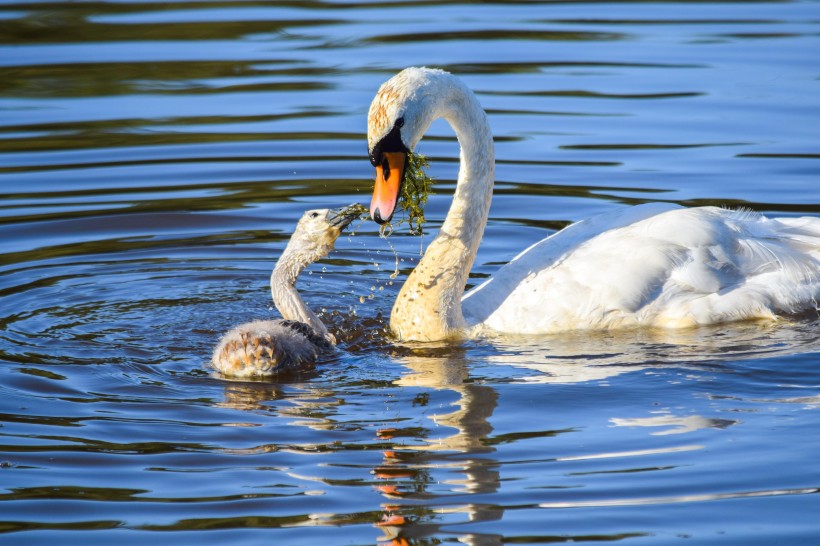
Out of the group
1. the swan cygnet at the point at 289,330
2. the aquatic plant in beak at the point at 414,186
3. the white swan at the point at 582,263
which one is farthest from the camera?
the aquatic plant in beak at the point at 414,186

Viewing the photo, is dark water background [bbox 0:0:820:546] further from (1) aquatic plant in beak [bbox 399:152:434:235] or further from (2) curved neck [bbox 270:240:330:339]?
(1) aquatic plant in beak [bbox 399:152:434:235]

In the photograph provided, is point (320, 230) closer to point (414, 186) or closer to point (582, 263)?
point (414, 186)

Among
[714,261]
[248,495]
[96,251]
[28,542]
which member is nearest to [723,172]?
[714,261]

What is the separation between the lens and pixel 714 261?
898 cm

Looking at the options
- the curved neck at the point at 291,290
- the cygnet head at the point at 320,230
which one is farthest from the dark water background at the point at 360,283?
the cygnet head at the point at 320,230

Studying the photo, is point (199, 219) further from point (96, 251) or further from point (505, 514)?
point (505, 514)

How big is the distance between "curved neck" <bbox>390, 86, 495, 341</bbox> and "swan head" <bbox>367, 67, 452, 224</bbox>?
1.14 ft

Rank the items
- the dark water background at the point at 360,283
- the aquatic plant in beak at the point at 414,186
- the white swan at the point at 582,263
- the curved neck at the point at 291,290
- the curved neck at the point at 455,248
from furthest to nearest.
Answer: the curved neck at the point at 291,290, the curved neck at the point at 455,248, the aquatic plant in beak at the point at 414,186, the white swan at the point at 582,263, the dark water background at the point at 360,283

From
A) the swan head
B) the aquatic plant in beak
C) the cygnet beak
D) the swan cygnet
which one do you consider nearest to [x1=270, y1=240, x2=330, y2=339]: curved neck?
the swan cygnet

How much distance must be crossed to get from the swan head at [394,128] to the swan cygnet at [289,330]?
0.84 metres

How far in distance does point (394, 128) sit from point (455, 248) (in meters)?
1.24

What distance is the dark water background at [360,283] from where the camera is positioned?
21.1 ft

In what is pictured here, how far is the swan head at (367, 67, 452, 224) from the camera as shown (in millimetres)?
8562

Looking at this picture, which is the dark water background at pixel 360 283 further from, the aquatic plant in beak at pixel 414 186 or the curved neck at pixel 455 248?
the aquatic plant in beak at pixel 414 186
